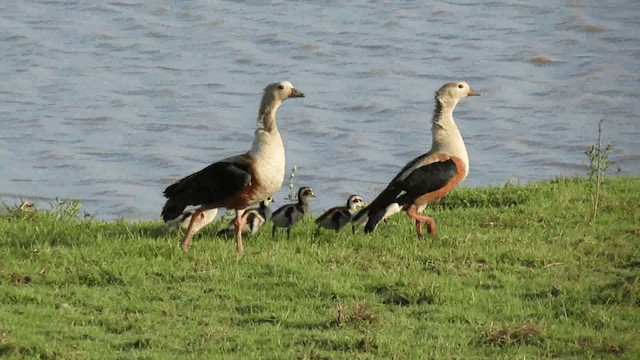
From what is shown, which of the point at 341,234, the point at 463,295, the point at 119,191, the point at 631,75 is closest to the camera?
the point at 463,295

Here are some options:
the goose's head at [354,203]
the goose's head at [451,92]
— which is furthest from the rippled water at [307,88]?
the goose's head at [451,92]

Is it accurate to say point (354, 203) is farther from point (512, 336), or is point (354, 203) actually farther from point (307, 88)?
point (307, 88)

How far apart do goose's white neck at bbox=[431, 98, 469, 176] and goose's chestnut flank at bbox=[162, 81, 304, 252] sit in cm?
162

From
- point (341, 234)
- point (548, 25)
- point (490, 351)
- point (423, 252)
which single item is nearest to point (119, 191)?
point (341, 234)

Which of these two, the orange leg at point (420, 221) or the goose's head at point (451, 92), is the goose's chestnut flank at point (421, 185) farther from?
the goose's head at point (451, 92)

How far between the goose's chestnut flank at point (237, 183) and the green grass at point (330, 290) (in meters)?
0.32

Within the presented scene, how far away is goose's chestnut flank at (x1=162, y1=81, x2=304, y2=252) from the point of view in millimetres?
12898

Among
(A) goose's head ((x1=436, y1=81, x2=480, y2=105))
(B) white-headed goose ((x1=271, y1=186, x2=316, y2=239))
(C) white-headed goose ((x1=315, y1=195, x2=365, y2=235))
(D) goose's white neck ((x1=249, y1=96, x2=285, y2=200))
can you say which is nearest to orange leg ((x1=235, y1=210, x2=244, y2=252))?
(D) goose's white neck ((x1=249, y1=96, x2=285, y2=200))

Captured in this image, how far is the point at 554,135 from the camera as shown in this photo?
22.3 metres

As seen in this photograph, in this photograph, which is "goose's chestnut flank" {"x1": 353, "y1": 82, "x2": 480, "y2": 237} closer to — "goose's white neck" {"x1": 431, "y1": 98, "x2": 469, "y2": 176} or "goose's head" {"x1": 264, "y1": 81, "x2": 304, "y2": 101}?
"goose's white neck" {"x1": 431, "y1": 98, "x2": 469, "y2": 176}

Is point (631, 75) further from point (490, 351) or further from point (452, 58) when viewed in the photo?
point (490, 351)

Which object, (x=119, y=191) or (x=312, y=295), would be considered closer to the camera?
(x=312, y=295)

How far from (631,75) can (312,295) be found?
15984 mm

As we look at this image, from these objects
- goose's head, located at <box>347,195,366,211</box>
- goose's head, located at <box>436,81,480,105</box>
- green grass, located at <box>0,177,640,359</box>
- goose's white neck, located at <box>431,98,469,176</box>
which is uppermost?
goose's head, located at <box>436,81,480,105</box>
